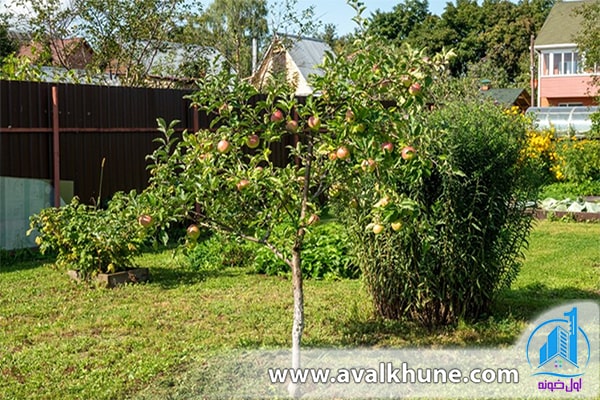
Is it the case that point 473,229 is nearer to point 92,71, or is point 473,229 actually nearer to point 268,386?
point 268,386

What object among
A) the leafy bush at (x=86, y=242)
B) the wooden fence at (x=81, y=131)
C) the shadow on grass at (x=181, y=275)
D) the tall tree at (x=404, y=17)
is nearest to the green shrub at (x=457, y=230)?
the shadow on grass at (x=181, y=275)

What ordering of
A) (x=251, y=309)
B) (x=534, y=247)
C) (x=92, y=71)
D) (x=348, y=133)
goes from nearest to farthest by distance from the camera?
(x=348, y=133)
(x=251, y=309)
(x=534, y=247)
(x=92, y=71)

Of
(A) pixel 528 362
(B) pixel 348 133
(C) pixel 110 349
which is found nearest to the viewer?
(B) pixel 348 133

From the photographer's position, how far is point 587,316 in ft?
20.2

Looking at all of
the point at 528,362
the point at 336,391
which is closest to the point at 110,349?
the point at 336,391

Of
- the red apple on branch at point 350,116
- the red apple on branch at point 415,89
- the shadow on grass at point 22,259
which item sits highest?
the red apple on branch at point 415,89

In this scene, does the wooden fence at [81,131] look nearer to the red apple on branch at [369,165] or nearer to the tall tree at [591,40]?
the red apple on branch at [369,165]

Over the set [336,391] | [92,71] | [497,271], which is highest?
[92,71]

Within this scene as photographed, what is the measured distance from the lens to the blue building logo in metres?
4.88

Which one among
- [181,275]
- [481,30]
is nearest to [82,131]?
[181,275]

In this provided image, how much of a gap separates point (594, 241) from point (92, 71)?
12.5 metres

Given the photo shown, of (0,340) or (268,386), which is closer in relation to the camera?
(268,386)

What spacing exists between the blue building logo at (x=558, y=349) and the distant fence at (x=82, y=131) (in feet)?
21.7

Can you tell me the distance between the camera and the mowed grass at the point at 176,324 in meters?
4.84
